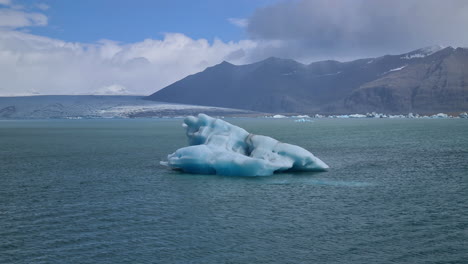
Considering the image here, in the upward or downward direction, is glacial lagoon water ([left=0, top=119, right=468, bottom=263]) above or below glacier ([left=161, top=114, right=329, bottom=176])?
below

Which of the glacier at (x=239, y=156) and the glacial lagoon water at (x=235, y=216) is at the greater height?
the glacier at (x=239, y=156)

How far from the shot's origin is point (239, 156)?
102ft

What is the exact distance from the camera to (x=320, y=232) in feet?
59.0

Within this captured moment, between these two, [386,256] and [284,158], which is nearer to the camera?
[386,256]

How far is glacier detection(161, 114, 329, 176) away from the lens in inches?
1223

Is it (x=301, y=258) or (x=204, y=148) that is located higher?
(x=204, y=148)

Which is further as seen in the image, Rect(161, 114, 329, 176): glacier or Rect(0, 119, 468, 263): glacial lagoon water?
Rect(161, 114, 329, 176): glacier

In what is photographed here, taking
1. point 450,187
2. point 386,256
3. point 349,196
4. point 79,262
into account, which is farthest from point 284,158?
point 79,262

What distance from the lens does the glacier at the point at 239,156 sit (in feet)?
102

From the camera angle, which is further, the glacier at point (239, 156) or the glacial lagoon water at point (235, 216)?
the glacier at point (239, 156)

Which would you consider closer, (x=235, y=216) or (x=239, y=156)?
(x=235, y=216)

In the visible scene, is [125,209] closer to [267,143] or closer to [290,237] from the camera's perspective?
[290,237]

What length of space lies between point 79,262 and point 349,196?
15240 mm

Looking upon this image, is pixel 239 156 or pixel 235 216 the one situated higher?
pixel 239 156
